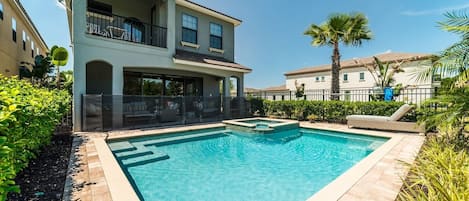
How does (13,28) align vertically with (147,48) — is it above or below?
above

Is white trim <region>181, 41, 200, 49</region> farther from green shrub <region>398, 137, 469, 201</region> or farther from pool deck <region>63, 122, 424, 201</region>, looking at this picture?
green shrub <region>398, 137, 469, 201</region>

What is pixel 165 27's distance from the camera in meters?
12.1

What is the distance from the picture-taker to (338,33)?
1460 centimetres

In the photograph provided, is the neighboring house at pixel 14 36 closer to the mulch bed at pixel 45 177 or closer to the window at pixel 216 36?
the mulch bed at pixel 45 177

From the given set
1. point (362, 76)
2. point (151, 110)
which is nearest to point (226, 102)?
point (151, 110)

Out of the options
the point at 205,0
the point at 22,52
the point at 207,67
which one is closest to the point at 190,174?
the point at 207,67

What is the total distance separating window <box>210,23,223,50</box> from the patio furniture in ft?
33.2

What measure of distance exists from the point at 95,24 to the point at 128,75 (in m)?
3.23

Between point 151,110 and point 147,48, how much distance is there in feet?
10.5

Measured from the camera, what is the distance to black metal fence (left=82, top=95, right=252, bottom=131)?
30.5 ft

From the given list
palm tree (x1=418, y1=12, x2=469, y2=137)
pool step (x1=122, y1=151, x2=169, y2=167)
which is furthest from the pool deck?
palm tree (x1=418, y1=12, x2=469, y2=137)

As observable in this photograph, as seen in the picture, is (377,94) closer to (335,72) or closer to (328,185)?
(335,72)

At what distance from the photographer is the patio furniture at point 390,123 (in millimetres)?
9258

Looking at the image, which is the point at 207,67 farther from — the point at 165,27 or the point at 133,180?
the point at 133,180
